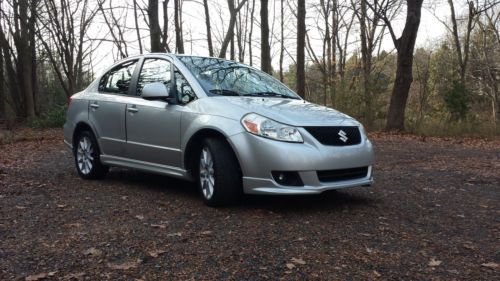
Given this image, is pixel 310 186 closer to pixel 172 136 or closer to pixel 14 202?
pixel 172 136

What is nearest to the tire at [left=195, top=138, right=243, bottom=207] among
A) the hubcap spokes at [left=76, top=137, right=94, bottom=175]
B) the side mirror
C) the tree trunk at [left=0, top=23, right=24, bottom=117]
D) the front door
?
the front door

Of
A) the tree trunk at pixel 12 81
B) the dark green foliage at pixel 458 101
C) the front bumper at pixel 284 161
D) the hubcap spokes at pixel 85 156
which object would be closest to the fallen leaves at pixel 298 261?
the front bumper at pixel 284 161

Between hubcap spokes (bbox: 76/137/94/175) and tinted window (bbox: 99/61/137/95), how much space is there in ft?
2.62

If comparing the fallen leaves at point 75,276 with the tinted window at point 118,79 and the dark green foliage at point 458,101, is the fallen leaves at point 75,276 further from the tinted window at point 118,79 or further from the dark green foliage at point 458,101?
the dark green foliage at point 458,101

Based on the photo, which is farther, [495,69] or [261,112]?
[495,69]

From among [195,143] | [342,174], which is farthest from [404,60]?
[195,143]

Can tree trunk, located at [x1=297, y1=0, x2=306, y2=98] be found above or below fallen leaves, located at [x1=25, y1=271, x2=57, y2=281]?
above

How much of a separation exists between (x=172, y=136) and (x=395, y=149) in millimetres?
7143

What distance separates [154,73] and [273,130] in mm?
2179

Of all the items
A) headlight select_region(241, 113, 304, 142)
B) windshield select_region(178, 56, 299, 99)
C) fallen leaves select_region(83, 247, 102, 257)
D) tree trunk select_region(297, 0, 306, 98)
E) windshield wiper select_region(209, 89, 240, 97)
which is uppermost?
tree trunk select_region(297, 0, 306, 98)

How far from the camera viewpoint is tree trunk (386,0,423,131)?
15062 millimetres

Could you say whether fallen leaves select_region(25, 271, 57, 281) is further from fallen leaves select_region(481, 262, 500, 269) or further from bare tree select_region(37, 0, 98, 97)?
bare tree select_region(37, 0, 98, 97)

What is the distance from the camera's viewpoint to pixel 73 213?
4984 mm

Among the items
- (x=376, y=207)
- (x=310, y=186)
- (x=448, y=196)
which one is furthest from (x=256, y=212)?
(x=448, y=196)
